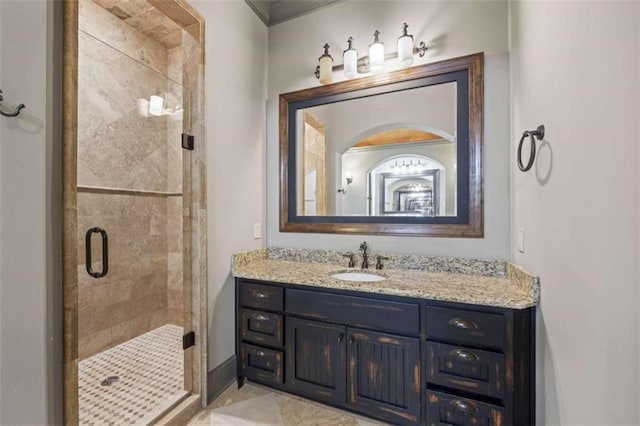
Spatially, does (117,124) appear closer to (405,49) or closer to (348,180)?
(348,180)

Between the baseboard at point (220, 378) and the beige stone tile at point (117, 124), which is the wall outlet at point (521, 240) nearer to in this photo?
the baseboard at point (220, 378)

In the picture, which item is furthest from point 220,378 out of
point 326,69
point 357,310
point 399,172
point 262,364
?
point 326,69

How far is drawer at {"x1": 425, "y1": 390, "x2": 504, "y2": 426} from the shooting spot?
4.49 ft

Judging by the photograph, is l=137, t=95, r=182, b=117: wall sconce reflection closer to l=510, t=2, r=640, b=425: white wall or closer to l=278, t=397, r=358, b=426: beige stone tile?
l=278, t=397, r=358, b=426: beige stone tile

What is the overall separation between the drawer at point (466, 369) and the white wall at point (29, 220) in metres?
1.67

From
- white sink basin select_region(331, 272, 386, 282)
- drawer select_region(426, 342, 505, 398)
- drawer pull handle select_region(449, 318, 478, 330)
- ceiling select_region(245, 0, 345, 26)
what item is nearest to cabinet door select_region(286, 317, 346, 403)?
white sink basin select_region(331, 272, 386, 282)

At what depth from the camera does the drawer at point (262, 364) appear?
Result: 6.20 feet

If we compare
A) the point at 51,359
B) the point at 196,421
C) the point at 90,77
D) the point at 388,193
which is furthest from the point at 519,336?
the point at 90,77

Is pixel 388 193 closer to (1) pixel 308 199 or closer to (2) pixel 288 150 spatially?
(1) pixel 308 199

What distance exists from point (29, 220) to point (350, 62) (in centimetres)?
206

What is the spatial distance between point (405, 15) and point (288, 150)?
52.1 inches

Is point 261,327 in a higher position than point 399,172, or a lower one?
lower

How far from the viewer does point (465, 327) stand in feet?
4.68

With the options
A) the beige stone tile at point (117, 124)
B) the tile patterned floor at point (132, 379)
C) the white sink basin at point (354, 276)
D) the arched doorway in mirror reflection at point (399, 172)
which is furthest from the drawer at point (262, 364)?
the beige stone tile at point (117, 124)
